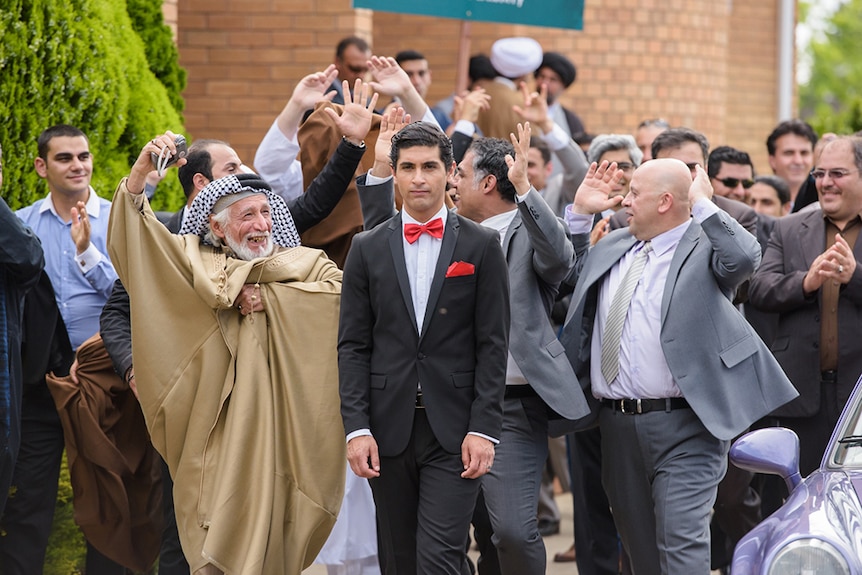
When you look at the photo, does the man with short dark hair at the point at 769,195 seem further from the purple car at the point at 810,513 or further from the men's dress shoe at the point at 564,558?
the purple car at the point at 810,513

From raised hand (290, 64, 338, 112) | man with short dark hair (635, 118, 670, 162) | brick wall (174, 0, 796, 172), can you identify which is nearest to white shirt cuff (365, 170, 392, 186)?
raised hand (290, 64, 338, 112)

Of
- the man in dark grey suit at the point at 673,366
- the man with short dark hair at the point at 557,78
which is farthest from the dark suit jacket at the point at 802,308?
the man with short dark hair at the point at 557,78

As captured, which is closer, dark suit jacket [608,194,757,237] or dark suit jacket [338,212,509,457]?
dark suit jacket [338,212,509,457]

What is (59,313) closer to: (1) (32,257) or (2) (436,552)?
(1) (32,257)

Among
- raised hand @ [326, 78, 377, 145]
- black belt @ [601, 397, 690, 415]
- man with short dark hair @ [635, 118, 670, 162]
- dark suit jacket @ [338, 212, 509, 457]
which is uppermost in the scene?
man with short dark hair @ [635, 118, 670, 162]

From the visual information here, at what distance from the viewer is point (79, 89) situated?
26.7ft

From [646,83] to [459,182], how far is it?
7.12 m

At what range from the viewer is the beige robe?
5.96 m

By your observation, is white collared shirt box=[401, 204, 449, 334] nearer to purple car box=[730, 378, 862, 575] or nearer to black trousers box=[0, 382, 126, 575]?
purple car box=[730, 378, 862, 575]

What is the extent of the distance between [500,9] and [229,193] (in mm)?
4304

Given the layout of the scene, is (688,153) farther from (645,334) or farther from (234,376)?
(234,376)

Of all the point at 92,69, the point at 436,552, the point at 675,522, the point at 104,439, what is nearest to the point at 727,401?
the point at 675,522

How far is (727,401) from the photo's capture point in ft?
20.5

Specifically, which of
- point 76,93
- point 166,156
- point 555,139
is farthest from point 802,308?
point 76,93
